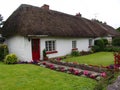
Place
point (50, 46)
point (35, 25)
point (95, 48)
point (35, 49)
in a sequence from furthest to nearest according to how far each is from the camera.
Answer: point (95, 48), point (50, 46), point (35, 25), point (35, 49)

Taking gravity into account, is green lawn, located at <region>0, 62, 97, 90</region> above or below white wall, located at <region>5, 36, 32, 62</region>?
below

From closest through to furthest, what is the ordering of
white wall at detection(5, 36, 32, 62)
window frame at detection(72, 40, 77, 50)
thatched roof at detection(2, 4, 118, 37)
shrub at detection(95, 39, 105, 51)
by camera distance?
1. white wall at detection(5, 36, 32, 62)
2. thatched roof at detection(2, 4, 118, 37)
3. window frame at detection(72, 40, 77, 50)
4. shrub at detection(95, 39, 105, 51)

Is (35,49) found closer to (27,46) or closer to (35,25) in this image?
(27,46)

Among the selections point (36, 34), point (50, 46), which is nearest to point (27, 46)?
point (36, 34)

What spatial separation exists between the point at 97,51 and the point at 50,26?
1020 cm

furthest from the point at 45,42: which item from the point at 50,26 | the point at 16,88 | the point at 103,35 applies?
the point at 103,35

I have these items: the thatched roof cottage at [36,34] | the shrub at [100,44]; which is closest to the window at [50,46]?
the thatched roof cottage at [36,34]

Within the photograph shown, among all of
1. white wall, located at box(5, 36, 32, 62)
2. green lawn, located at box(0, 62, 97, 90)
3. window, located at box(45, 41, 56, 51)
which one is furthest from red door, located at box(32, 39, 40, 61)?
green lawn, located at box(0, 62, 97, 90)

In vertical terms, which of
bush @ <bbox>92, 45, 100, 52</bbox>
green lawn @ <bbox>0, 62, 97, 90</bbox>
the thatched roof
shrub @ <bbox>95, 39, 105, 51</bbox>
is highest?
the thatched roof

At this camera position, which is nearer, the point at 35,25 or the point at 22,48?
the point at 22,48

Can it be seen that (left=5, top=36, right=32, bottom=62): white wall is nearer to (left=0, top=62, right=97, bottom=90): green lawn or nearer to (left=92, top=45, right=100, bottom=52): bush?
(left=0, top=62, right=97, bottom=90): green lawn

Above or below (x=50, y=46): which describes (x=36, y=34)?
above

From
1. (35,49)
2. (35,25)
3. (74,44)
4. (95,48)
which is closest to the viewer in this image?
(35,49)

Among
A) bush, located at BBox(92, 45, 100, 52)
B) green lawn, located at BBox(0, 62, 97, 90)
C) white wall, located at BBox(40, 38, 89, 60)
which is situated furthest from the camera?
bush, located at BBox(92, 45, 100, 52)
